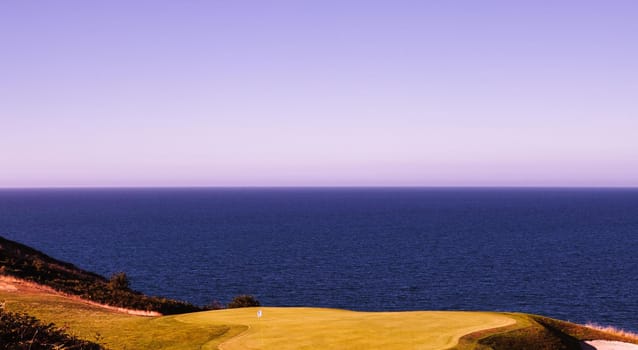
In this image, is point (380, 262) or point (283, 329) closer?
point (283, 329)

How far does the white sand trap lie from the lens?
69.7ft

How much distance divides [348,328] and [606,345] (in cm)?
1114

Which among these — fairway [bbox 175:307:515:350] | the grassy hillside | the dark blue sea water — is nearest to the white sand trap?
the grassy hillside

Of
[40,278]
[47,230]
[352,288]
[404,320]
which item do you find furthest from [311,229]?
[404,320]

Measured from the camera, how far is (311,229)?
164000mm

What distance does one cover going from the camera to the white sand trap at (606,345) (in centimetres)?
2123

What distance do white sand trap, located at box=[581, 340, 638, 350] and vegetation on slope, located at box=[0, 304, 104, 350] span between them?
1805cm

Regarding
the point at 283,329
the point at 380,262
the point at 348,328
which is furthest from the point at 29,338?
the point at 380,262

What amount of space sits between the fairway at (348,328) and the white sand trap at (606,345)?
371cm

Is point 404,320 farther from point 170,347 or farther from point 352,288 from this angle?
point 352,288

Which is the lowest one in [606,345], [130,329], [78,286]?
[78,286]

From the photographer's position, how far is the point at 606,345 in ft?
Answer: 70.9

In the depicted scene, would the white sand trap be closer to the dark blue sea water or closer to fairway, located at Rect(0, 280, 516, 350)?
fairway, located at Rect(0, 280, 516, 350)

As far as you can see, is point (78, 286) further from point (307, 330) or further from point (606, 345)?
point (606, 345)
